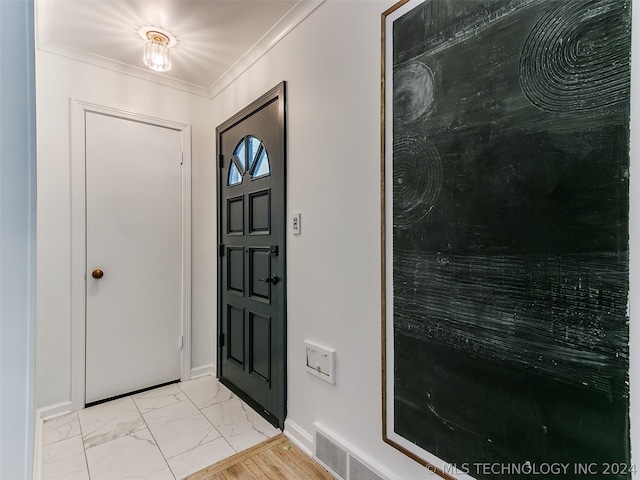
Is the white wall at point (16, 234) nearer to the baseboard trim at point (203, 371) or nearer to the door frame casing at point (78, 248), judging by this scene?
the door frame casing at point (78, 248)

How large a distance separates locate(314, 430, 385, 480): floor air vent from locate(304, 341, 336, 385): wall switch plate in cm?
29

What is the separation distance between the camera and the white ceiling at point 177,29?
68.8 inches

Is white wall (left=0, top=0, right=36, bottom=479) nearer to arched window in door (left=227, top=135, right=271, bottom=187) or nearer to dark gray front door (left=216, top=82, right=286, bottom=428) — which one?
dark gray front door (left=216, top=82, right=286, bottom=428)

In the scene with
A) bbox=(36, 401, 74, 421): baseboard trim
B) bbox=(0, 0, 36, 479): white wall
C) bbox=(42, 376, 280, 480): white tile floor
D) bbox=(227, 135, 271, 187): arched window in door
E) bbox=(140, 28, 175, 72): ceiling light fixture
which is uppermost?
bbox=(140, 28, 175, 72): ceiling light fixture

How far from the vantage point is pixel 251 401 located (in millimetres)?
2213

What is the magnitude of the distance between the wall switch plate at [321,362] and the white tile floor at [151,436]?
0.56m

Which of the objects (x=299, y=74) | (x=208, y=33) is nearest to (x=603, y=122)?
(x=299, y=74)

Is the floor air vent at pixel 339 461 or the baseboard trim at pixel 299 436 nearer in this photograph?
the floor air vent at pixel 339 461

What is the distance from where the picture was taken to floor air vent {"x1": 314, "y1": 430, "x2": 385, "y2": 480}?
1.43m

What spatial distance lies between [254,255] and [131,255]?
0.96 meters

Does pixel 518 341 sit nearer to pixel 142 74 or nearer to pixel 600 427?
pixel 600 427

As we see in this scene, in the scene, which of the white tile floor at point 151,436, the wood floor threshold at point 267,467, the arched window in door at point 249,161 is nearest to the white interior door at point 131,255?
the white tile floor at point 151,436

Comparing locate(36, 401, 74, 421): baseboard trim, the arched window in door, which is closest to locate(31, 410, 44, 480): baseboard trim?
locate(36, 401, 74, 421): baseboard trim

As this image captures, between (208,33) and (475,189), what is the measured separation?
73.7 inches
